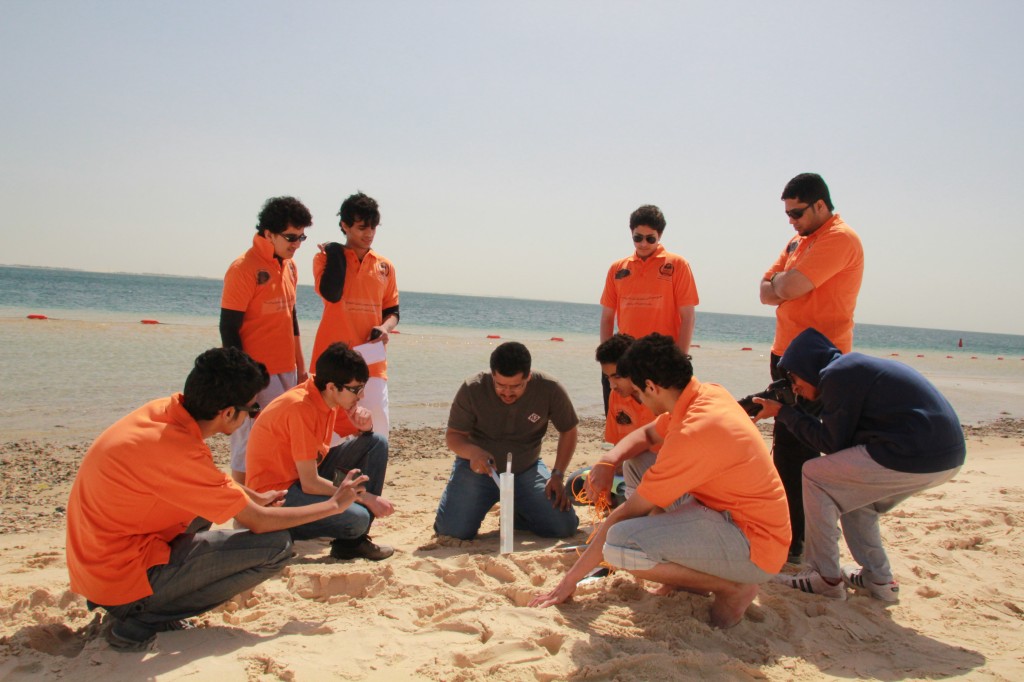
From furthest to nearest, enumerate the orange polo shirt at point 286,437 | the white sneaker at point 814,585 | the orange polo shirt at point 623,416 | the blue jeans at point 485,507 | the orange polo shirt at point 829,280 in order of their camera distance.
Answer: the orange polo shirt at point 623,416 < the blue jeans at point 485,507 < the orange polo shirt at point 829,280 < the orange polo shirt at point 286,437 < the white sneaker at point 814,585

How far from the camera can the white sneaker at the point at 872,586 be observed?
3385mm

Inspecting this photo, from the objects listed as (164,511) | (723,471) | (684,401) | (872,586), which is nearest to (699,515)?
(723,471)

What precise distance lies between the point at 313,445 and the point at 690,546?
199cm

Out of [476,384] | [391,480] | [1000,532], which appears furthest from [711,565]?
[391,480]

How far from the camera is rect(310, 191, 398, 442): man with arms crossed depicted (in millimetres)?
4570

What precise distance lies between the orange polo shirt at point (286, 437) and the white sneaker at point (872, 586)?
2799 mm

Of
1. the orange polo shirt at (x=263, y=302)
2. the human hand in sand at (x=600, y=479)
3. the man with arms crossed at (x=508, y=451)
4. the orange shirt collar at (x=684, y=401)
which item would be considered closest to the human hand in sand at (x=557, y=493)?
the man with arms crossed at (x=508, y=451)

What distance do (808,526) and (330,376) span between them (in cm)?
254

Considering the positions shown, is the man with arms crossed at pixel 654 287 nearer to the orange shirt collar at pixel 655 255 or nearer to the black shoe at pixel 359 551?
the orange shirt collar at pixel 655 255

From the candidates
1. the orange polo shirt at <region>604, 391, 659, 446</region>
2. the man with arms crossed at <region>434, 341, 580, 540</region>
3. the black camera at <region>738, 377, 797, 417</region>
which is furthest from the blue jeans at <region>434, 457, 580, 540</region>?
the black camera at <region>738, 377, 797, 417</region>

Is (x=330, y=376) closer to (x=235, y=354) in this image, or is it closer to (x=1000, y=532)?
(x=235, y=354)

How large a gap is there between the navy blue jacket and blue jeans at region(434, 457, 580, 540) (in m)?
1.71

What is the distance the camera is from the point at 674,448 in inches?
108

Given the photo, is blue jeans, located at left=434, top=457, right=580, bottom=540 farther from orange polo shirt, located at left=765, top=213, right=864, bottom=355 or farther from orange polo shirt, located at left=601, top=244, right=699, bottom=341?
orange polo shirt, located at left=765, top=213, right=864, bottom=355
